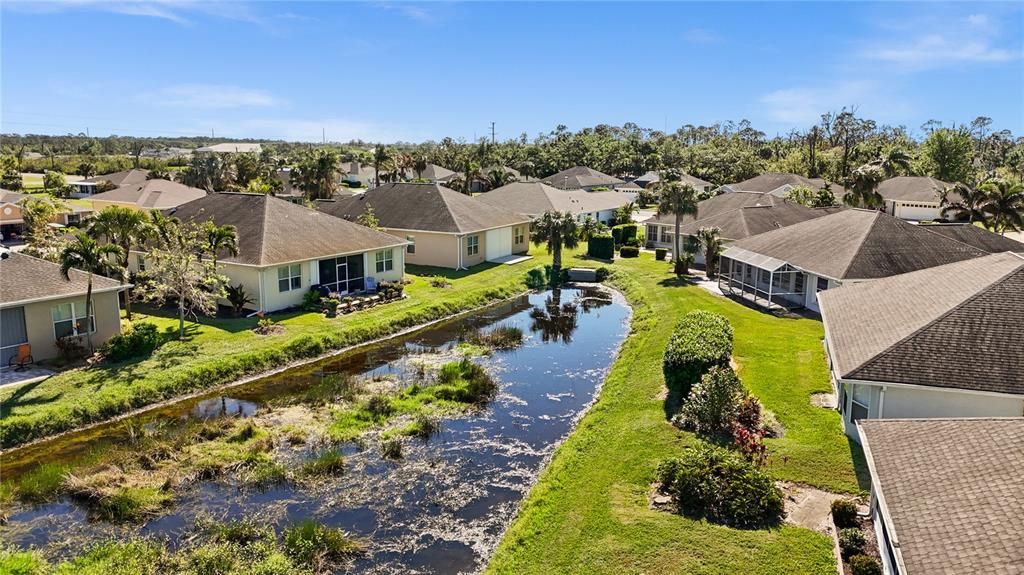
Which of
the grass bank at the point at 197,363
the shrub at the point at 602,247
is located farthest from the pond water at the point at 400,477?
the shrub at the point at 602,247

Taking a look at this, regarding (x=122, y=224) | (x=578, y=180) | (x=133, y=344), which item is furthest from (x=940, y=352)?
(x=578, y=180)

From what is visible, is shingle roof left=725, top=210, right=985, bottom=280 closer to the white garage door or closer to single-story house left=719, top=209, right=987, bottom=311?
single-story house left=719, top=209, right=987, bottom=311

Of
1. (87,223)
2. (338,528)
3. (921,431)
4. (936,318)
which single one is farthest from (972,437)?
(87,223)

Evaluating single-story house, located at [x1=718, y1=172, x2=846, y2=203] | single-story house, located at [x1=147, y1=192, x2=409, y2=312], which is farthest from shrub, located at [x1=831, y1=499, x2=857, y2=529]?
single-story house, located at [x1=718, y1=172, x2=846, y2=203]

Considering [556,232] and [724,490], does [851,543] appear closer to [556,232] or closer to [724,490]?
[724,490]

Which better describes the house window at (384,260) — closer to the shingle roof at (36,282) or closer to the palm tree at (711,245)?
the shingle roof at (36,282)
